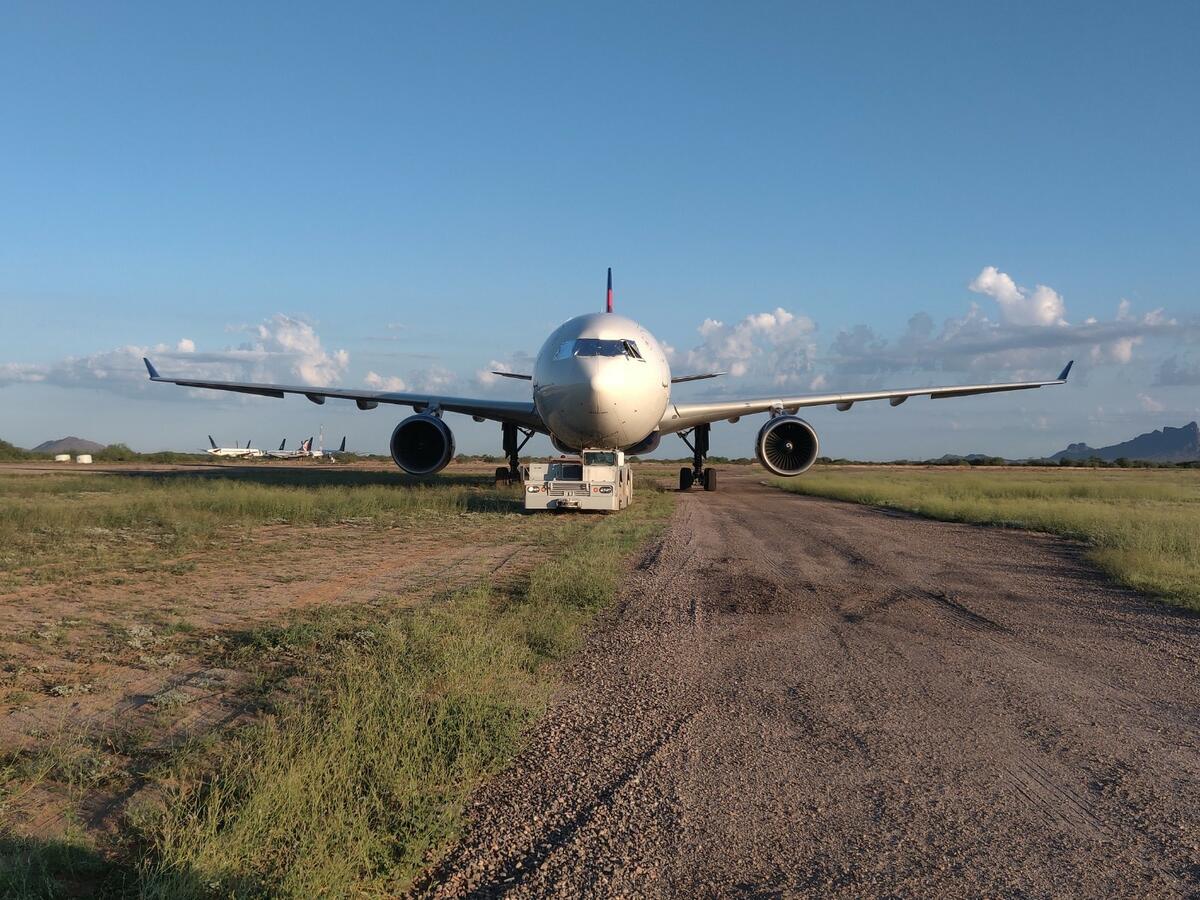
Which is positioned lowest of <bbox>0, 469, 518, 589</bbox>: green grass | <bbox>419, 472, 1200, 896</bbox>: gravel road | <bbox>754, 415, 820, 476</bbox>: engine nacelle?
<bbox>419, 472, 1200, 896</bbox>: gravel road

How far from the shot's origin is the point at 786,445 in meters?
21.5

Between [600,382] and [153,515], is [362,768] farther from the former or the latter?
[153,515]

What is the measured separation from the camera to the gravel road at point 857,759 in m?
2.85

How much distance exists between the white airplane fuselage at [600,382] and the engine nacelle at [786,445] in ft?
13.3

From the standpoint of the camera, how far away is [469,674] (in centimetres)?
483

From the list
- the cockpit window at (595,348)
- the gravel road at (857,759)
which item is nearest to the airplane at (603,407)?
the cockpit window at (595,348)

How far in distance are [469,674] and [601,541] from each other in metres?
7.54

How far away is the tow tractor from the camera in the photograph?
16.7 metres

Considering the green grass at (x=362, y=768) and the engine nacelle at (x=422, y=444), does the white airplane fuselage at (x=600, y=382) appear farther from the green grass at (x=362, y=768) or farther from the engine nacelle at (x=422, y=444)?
the green grass at (x=362, y=768)

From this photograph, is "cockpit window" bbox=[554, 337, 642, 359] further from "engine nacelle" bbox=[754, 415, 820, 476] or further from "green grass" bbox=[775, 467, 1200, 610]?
"green grass" bbox=[775, 467, 1200, 610]

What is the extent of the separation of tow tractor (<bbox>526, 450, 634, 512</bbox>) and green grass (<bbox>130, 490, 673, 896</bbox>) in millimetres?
10408

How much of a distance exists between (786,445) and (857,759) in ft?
59.3

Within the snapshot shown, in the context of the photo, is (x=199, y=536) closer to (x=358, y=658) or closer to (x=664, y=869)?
(x=358, y=658)

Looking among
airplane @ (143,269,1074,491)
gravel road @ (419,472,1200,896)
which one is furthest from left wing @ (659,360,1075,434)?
gravel road @ (419,472,1200,896)
